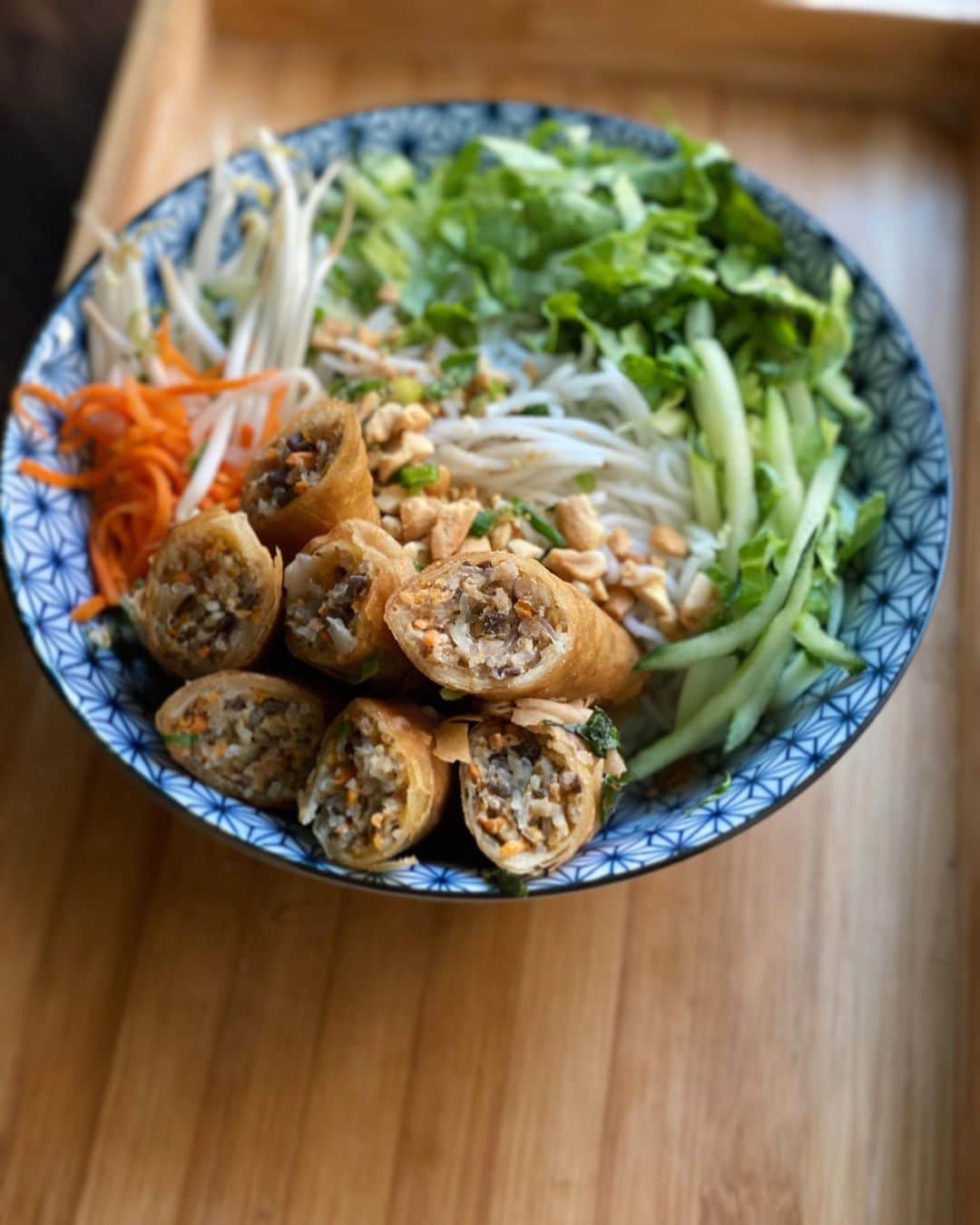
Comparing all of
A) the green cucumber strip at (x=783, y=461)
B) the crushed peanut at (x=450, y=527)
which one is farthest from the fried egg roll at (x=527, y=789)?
the green cucumber strip at (x=783, y=461)

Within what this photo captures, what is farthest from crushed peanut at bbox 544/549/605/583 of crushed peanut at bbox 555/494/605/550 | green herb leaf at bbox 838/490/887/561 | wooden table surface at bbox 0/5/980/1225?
wooden table surface at bbox 0/5/980/1225

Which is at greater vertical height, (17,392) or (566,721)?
(17,392)

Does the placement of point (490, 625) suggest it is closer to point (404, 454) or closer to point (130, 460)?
point (404, 454)

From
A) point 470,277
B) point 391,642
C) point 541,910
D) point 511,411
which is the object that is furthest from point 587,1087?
point 470,277

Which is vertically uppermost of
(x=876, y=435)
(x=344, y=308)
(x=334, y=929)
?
(x=344, y=308)

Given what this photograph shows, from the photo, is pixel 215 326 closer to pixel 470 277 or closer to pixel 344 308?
pixel 344 308

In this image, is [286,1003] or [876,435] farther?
[876,435]
